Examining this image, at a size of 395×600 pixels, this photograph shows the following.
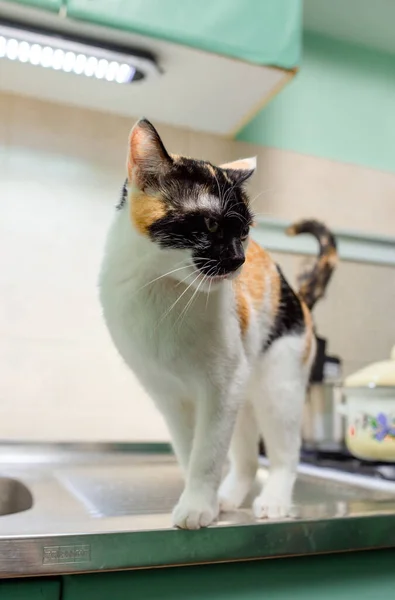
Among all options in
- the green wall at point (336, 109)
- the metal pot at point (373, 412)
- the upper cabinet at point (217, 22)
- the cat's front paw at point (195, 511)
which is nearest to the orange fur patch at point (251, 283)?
the cat's front paw at point (195, 511)

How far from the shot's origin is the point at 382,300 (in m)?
1.67

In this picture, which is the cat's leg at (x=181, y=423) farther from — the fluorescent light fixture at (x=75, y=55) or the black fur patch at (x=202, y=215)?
the fluorescent light fixture at (x=75, y=55)

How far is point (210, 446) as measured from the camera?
0.65 m

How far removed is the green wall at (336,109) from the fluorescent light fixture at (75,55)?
487 millimetres

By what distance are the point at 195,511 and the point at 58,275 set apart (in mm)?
881

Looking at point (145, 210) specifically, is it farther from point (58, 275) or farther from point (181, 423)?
point (58, 275)

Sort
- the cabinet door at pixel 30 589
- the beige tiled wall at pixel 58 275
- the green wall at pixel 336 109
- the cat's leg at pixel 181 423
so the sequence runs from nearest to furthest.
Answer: the cabinet door at pixel 30 589 → the cat's leg at pixel 181 423 → the beige tiled wall at pixel 58 275 → the green wall at pixel 336 109

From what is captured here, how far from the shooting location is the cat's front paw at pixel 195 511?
0.62m

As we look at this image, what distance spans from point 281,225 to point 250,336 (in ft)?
2.82

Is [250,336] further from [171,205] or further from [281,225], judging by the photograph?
[281,225]

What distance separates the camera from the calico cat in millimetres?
612

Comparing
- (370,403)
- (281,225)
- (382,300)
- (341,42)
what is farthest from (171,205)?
(341,42)

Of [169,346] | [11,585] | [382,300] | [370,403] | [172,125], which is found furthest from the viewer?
[382,300]

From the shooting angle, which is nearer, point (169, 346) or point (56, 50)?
point (169, 346)
